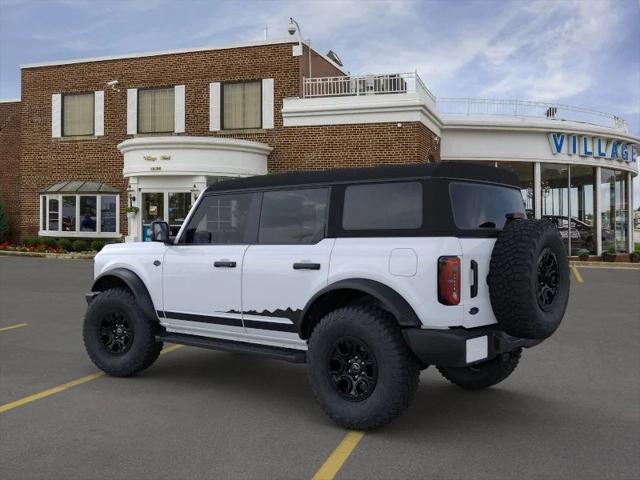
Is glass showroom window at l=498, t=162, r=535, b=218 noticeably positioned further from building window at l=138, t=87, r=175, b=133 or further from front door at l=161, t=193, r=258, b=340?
front door at l=161, t=193, r=258, b=340

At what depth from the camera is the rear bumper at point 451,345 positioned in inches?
171

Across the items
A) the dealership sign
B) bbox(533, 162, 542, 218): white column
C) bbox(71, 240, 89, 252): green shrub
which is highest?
the dealership sign

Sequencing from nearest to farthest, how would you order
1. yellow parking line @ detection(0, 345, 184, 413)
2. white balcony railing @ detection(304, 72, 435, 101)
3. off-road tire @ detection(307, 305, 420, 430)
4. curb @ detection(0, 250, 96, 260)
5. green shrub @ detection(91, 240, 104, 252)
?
off-road tire @ detection(307, 305, 420, 430) < yellow parking line @ detection(0, 345, 184, 413) < white balcony railing @ detection(304, 72, 435, 101) < curb @ detection(0, 250, 96, 260) < green shrub @ detection(91, 240, 104, 252)

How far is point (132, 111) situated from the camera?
25531mm

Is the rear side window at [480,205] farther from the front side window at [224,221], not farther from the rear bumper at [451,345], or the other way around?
the front side window at [224,221]

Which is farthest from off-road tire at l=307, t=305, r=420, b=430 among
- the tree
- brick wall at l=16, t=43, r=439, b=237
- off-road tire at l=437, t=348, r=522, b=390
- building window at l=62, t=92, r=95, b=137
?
the tree

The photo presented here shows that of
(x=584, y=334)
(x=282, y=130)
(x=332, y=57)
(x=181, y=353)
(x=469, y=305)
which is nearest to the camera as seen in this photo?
(x=469, y=305)

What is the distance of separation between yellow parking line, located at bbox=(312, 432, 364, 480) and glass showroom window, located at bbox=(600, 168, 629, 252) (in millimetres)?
25132

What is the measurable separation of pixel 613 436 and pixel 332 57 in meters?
25.9

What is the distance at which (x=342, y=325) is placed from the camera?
4695 mm

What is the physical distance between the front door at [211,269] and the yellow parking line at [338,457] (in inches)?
58.0

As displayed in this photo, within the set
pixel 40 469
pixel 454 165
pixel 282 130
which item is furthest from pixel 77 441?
pixel 282 130

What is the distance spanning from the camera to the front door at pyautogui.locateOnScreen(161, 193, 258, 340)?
5555mm

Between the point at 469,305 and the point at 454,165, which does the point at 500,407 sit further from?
the point at 454,165
